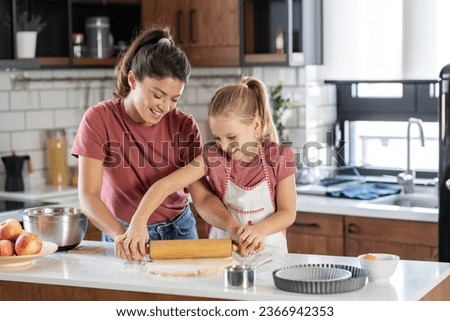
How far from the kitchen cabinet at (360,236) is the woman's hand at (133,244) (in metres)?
1.74

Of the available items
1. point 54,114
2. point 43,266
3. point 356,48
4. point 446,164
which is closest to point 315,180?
point 356,48

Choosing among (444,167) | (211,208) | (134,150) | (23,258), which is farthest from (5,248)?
(444,167)

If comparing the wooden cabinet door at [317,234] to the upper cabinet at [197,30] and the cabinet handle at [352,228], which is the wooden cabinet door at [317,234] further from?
the upper cabinet at [197,30]

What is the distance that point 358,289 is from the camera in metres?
2.52

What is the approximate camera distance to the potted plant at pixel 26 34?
491 cm

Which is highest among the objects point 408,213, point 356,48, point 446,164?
point 356,48

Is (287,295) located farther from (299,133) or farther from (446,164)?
(299,133)

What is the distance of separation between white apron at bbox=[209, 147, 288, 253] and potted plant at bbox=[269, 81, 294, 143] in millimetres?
1847

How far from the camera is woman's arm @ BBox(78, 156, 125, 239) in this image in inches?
121

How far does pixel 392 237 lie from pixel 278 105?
1143 mm

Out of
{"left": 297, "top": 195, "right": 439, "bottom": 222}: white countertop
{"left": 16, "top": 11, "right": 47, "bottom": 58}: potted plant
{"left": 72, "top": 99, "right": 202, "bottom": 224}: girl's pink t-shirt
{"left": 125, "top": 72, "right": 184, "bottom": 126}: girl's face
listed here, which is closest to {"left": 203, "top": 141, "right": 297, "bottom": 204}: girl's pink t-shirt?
{"left": 72, "top": 99, "right": 202, "bottom": 224}: girl's pink t-shirt

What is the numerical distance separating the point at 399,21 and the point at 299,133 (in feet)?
2.91

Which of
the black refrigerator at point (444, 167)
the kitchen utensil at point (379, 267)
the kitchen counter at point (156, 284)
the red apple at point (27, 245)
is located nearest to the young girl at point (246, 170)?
the kitchen counter at point (156, 284)

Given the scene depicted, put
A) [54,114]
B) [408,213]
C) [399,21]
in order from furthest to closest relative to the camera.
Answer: [54,114]
[399,21]
[408,213]
